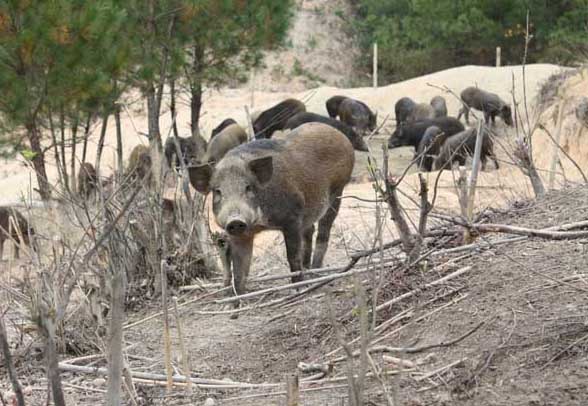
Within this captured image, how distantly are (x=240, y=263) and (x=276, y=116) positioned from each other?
1496 centimetres

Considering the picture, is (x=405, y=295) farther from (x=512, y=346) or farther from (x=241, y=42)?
(x=241, y=42)

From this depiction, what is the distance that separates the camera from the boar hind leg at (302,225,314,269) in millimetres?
8039

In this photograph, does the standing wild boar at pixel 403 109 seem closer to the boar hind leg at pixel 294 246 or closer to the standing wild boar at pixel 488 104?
the standing wild boar at pixel 488 104

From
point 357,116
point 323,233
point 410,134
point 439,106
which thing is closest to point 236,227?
point 323,233

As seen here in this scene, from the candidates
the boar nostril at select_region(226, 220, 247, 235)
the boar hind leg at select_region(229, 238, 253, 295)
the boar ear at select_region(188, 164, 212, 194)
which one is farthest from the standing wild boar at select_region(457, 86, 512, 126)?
→ the boar nostril at select_region(226, 220, 247, 235)

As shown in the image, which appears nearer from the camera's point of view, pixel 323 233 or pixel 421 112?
pixel 323 233

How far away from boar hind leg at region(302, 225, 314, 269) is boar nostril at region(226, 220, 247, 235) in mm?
1508

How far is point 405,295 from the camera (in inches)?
208

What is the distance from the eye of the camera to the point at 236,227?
648 centimetres

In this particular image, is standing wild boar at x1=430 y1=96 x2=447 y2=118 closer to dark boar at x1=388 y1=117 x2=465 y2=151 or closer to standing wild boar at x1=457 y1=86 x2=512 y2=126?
standing wild boar at x1=457 y1=86 x2=512 y2=126

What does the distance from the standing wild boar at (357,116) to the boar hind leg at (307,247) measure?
51.2ft

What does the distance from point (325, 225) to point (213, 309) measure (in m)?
1.46

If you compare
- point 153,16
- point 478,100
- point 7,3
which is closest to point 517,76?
point 478,100

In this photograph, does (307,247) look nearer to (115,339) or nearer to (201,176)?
(201,176)
